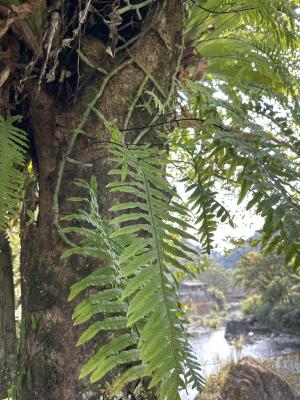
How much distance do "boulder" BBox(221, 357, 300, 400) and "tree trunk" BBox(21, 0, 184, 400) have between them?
11.2ft

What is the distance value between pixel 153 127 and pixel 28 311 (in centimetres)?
59

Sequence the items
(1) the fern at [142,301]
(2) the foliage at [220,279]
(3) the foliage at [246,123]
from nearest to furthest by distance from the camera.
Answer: (1) the fern at [142,301]
(3) the foliage at [246,123]
(2) the foliage at [220,279]

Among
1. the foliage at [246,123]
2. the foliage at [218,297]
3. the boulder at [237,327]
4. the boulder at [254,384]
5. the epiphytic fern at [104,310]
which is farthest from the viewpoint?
the foliage at [218,297]

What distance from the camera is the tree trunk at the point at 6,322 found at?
126 cm

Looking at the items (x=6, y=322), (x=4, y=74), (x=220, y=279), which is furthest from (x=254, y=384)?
(x=220, y=279)

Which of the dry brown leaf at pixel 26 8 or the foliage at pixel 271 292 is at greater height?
the dry brown leaf at pixel 26 8

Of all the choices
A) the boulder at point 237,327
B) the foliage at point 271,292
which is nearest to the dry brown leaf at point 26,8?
the foliage at point 271,292

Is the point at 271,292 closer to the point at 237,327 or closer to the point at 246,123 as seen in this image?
the point at 237,327

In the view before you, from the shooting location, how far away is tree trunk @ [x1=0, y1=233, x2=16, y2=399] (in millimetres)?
1265

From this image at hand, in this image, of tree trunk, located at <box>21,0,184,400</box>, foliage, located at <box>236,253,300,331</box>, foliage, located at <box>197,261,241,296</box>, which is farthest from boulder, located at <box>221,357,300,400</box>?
foliage, located at <box>197,261,241,296</box>

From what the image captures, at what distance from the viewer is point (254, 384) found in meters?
4.10

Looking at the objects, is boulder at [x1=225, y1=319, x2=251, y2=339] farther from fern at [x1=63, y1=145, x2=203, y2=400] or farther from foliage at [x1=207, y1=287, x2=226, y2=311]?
fern at [x1=63, y1=145, x2=203, y2=400]

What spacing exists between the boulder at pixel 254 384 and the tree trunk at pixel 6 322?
3.17m

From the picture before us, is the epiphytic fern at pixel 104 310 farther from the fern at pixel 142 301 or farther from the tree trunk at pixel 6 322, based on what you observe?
the tree trunk at pixel 6 322
